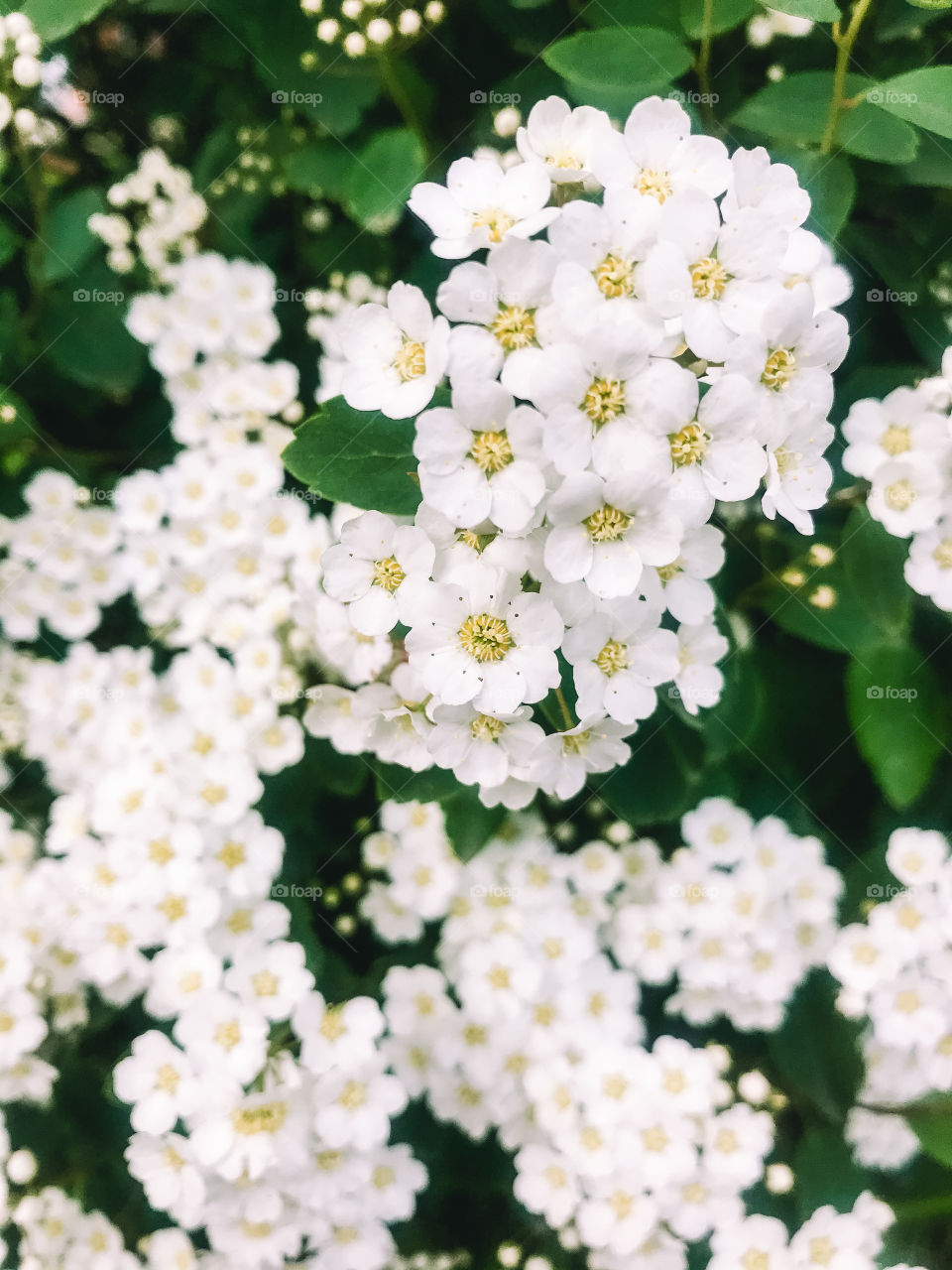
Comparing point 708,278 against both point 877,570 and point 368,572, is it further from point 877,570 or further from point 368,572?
point 877,570

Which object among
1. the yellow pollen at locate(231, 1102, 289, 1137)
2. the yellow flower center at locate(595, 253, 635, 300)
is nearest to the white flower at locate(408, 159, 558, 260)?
the yellow flower center at locate(595, 253, 635, 300)

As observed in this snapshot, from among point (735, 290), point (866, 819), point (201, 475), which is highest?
point (735, 290)

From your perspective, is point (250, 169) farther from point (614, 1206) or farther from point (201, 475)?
point (614, 1206)

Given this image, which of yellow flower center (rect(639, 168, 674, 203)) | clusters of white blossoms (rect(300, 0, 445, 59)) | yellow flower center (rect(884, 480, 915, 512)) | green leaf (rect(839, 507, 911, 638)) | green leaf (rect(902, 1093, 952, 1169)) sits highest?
clusters of white blossoms (rect(300, 0, 445, 59))

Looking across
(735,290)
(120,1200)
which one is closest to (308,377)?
(735,290)
